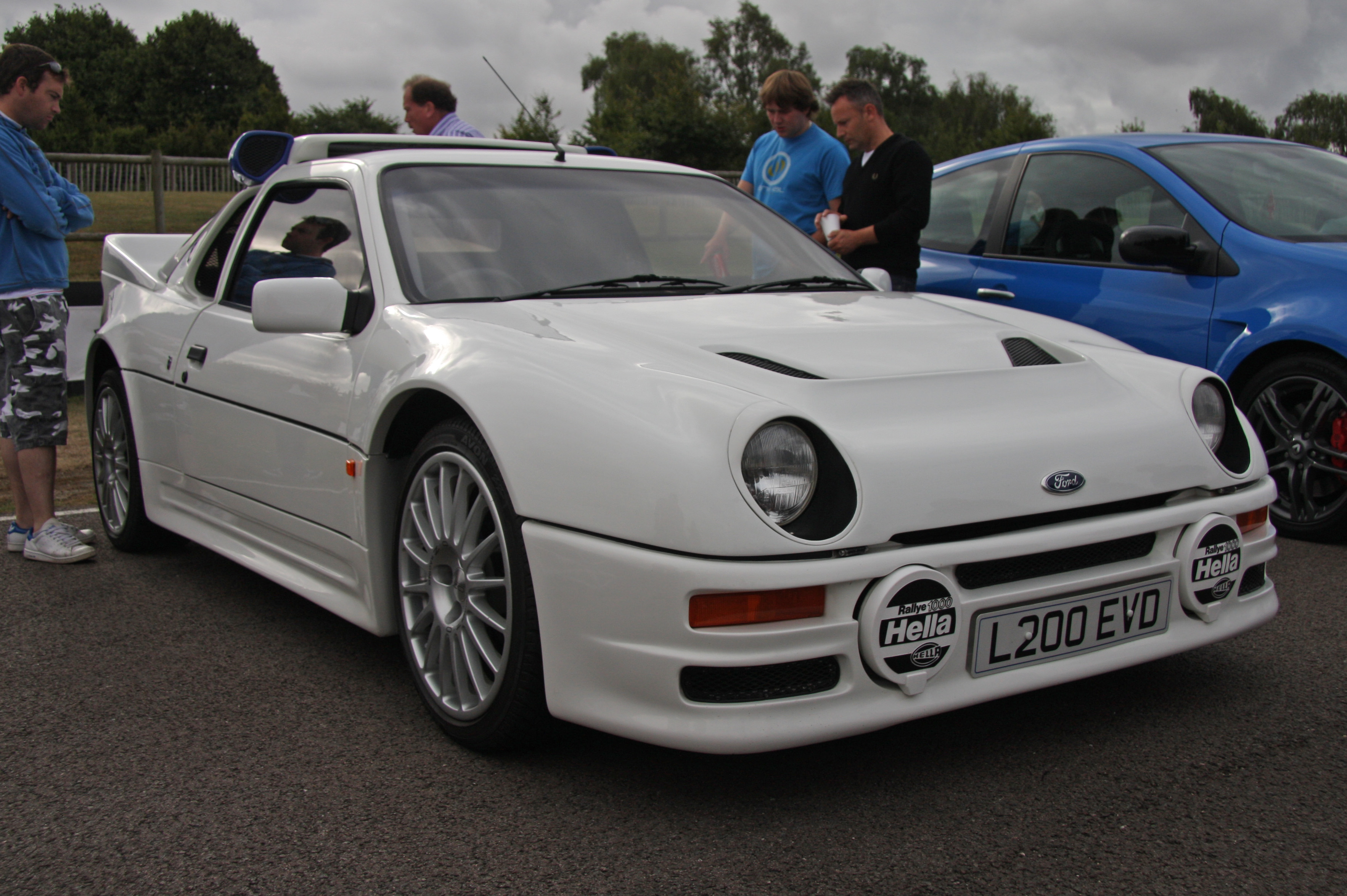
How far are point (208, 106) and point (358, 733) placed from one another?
78.9 m

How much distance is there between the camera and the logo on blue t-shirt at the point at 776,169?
5434 mm

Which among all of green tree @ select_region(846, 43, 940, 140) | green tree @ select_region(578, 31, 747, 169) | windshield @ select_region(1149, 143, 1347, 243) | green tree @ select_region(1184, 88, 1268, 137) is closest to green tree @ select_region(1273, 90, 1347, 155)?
green tree @ select_region(1184, 88, 1268, 137)

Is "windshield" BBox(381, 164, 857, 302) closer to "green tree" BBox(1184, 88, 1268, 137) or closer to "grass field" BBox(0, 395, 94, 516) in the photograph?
"grass field" BBox(0, 395, 94, 516)

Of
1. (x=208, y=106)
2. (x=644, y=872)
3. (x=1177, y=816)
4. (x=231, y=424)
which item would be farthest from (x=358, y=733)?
(x=208, y=106)

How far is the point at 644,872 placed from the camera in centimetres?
199

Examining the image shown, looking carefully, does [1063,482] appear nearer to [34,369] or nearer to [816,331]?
[816,331]

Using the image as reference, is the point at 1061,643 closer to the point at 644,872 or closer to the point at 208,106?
the point at 644,872

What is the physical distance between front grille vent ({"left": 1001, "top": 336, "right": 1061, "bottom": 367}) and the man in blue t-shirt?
2.52 m

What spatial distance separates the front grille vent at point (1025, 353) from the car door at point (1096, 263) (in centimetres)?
182

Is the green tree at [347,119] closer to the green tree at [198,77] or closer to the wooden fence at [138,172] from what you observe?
the green tree at [198,77]

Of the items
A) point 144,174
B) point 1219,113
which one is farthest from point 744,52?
point 144,174

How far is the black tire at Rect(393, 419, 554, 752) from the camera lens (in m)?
2.31

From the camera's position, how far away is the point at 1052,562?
2.29 m

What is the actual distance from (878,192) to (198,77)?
78.3 m
